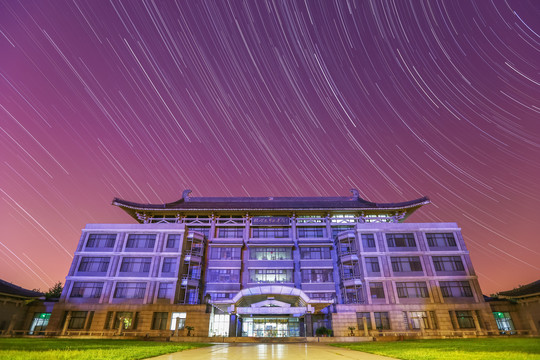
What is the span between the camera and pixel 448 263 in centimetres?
3700

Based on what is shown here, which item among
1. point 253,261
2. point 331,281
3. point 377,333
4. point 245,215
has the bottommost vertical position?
point 377,333

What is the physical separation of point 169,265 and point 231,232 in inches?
440

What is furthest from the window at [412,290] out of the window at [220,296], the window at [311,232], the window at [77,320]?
the window at [77,320]

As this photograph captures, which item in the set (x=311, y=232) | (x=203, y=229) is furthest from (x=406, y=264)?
(x=203, y=229)

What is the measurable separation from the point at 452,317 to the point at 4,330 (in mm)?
50031

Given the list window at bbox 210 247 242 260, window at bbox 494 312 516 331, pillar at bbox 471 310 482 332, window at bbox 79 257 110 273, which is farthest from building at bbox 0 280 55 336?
window at bbox 494 312 516 331

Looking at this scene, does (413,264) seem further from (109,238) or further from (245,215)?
(109,238)

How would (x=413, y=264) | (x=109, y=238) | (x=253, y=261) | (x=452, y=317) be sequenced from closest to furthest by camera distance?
(x=452, y=317), (x=413, y=264), (x=109, y=238), (x=253, y=261)

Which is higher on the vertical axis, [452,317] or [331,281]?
[331,281]

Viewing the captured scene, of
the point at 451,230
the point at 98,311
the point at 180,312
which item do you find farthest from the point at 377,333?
the point at 98,311

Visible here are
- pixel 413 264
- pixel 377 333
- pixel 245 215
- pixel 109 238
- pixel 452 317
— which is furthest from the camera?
pixel 245 215

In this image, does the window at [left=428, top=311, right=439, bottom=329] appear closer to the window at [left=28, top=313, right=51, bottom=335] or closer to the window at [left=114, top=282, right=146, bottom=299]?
the window at [left=114, top=282, right=146, bottom=299]

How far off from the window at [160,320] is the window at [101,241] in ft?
38.4

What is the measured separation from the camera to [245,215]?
154 ft
